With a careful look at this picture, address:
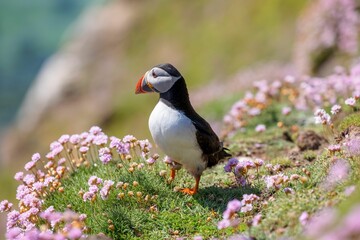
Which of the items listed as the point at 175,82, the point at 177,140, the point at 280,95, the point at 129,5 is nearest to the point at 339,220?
the point at 177,140

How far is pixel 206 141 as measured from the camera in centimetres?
839

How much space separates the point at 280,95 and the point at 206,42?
863 inches

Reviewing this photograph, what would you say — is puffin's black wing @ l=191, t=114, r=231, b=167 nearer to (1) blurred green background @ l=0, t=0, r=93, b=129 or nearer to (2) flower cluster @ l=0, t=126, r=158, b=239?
(2) flower cluster @ l=0, t=126, r=158, b=239

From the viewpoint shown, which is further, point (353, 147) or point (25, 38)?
point (25, 38)

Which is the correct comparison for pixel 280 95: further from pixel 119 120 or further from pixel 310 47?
pixel 119 120

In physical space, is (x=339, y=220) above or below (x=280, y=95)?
below

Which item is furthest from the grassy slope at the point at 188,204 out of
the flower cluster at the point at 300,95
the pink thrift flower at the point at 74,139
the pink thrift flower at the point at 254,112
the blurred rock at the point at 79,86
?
the blurred rock at the point at 79,86

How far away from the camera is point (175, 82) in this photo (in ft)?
27.6

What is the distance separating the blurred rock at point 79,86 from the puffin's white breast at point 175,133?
86.3ft

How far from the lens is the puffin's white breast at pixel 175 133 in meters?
8.05

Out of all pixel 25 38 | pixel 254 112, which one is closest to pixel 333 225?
pixel 254 112

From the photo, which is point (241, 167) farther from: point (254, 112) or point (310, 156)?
point (254, 112)

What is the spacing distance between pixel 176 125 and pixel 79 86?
3310 centimetres

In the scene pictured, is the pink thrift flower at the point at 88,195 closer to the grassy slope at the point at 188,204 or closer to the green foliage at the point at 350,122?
the grassy slope at the point at 188,204
